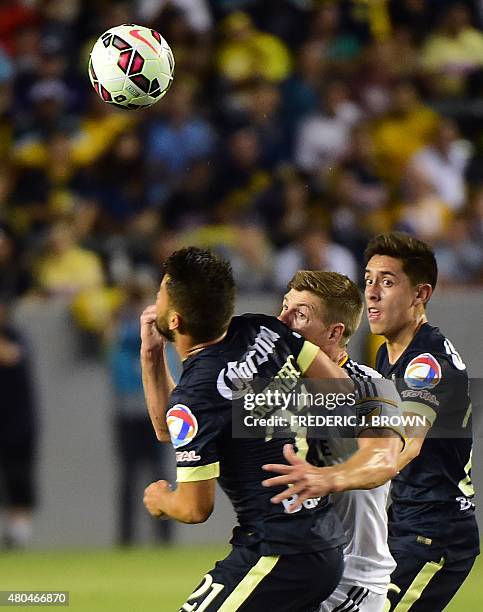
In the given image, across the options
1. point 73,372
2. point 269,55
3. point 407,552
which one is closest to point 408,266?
point 407,552

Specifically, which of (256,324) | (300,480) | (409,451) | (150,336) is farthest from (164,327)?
(409,451)

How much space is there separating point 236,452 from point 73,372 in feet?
22.4

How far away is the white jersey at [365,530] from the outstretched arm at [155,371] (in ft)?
2.19

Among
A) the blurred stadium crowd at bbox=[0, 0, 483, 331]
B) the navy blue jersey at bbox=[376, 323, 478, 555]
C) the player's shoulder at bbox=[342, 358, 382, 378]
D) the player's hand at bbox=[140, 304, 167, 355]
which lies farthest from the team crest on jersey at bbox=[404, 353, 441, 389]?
the blurred stadium crowd at bbox=[0, 0, 483, 331]

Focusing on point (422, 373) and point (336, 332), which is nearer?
point (336, 332)

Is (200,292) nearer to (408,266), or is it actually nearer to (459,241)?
(408,266)

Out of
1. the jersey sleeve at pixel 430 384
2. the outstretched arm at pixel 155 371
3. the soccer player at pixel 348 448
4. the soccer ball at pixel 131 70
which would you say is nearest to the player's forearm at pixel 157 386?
the outstretched arm at pixel 155 371

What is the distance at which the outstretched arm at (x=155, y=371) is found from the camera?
475cm

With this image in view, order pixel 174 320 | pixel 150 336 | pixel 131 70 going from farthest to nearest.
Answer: pixel 131 70
pixel 150 336
pixel 174 320

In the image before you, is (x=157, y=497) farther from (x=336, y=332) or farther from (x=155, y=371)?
(x=336, y=332)

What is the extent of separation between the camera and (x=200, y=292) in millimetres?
4223

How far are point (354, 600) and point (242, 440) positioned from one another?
1.23 m

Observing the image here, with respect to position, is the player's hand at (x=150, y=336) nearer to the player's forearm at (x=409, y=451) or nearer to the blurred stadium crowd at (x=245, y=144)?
the player's forearm at (x=409, y=451)

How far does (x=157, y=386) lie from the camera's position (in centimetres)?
479
